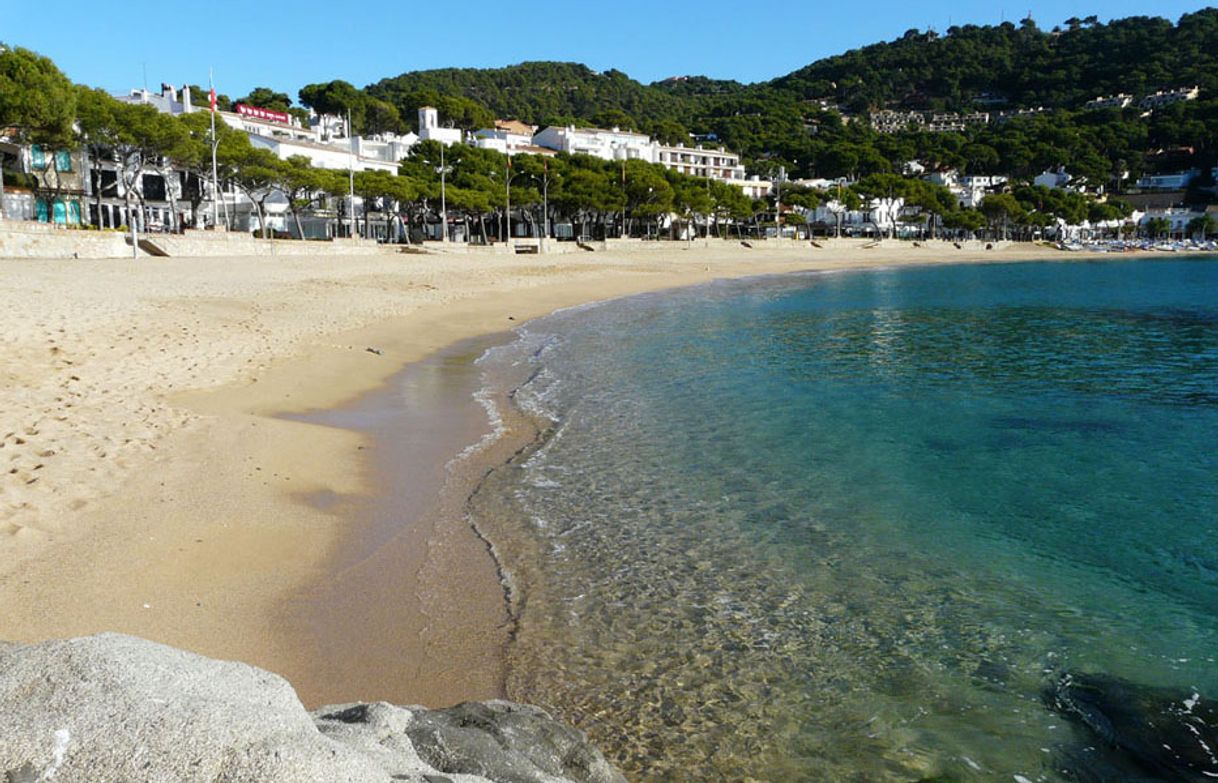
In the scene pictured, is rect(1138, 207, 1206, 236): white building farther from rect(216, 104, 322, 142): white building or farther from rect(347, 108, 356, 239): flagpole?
rect(216, 104, 322, 142): white building

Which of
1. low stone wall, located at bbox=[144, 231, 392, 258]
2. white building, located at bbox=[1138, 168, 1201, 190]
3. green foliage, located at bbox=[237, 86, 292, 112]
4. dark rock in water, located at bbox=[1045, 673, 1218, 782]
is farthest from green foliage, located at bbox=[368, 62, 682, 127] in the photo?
dark rock in water, located at bbox=[1045, 673, 1218, 782]

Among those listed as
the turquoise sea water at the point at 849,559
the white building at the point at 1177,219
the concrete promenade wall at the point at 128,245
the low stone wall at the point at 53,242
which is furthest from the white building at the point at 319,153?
the white building at the point at 1177,219

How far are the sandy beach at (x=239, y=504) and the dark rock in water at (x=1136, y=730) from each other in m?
3.60

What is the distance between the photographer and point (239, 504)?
27.4 ft

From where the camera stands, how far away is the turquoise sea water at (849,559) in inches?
205

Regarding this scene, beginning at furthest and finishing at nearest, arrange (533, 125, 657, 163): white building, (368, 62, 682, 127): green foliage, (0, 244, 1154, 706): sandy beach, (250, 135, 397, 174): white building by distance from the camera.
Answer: (368, 62, 682, 127): green foliage, (533, 125, 657, 163): white building, (250, 135, 397, 174): white building, (0, 244, 1154, 706): sandy beach

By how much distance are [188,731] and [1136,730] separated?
518 centimetres

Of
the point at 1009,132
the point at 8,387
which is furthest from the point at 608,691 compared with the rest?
the point at 1009,132

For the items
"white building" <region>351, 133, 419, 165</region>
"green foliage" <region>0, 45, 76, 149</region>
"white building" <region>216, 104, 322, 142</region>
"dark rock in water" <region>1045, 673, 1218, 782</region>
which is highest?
"white building" <region>216, 104, 322, 142</region>

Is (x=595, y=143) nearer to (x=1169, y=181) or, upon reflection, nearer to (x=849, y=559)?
(x=1169, y=181)

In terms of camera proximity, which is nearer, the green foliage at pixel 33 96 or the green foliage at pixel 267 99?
the green foliage at pixel 33 96

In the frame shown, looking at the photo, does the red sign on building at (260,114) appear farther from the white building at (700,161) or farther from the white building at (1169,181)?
the white building at (1169,181)

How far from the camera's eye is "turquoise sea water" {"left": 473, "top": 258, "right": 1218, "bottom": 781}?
205 inches

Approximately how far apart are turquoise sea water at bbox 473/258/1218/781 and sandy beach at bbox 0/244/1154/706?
0.77 meters
